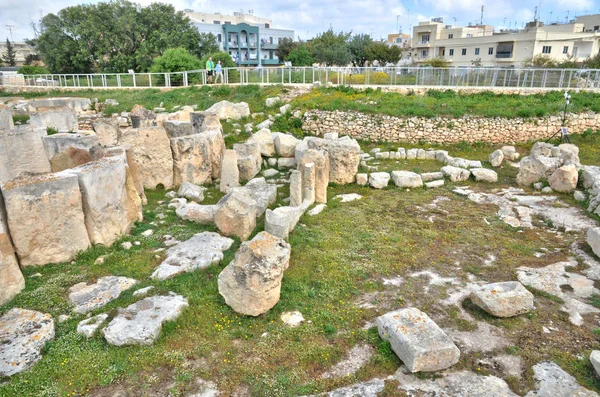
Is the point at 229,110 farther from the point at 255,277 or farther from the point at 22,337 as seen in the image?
the point at 22,337

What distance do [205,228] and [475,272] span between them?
5275mm

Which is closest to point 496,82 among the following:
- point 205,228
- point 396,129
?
point 396,129

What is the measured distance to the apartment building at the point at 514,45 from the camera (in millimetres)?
44062

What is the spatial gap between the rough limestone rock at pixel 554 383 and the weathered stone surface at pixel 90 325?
210 inches

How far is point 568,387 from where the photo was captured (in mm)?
4797

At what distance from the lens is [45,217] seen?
690cm

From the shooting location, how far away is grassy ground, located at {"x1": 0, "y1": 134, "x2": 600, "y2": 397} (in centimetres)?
489

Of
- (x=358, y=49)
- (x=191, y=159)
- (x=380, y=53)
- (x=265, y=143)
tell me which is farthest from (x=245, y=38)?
(x=191, y=159)

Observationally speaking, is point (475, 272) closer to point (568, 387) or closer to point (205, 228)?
point (568, 387)

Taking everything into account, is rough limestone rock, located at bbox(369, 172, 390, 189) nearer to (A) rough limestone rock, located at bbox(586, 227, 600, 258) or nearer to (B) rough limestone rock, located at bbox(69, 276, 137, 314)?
(A) rough limestone rock, located at bbox(586, 227, 600, 258)

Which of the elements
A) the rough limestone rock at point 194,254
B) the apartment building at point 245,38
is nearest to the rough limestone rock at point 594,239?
the rough limestone rock at point 194,254

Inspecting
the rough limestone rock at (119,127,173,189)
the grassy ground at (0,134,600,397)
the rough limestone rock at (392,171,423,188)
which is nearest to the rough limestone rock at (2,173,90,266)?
the grassy ground at (0,134,600,397)

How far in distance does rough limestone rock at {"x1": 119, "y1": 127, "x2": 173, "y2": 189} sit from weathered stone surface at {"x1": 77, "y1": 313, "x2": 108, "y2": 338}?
558cm

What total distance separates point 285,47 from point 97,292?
5973 cm
